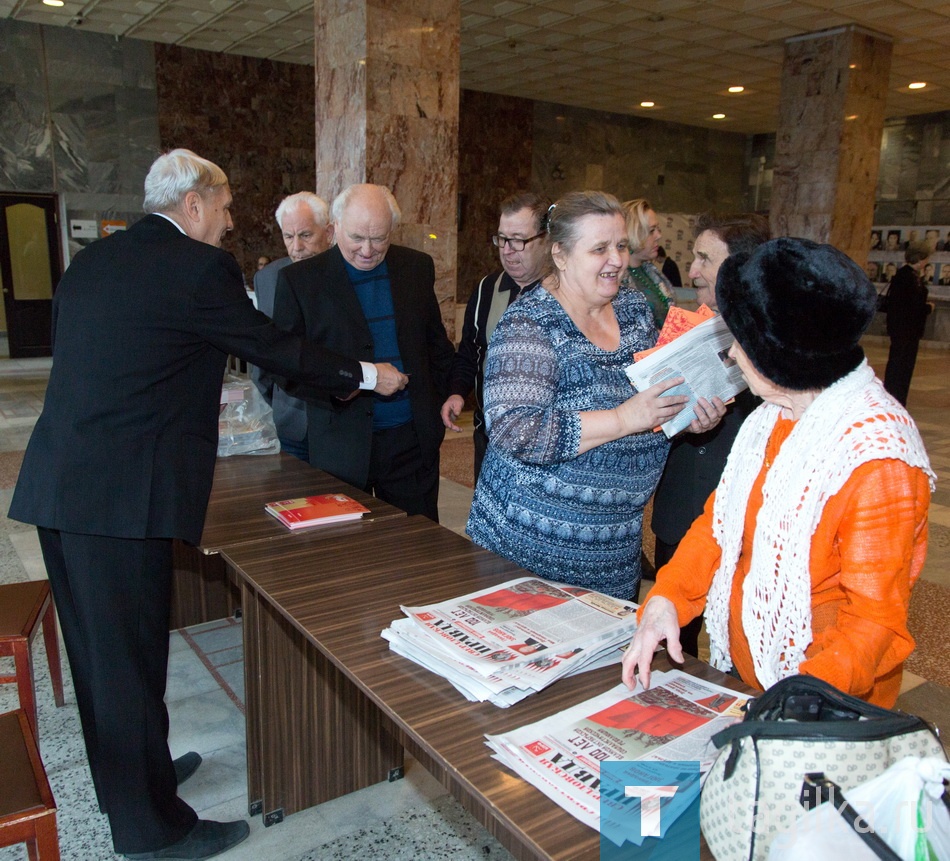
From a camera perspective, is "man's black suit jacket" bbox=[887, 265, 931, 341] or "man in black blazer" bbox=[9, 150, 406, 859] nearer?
"man in black blazer" bbox=[9, 150, 406, 859]

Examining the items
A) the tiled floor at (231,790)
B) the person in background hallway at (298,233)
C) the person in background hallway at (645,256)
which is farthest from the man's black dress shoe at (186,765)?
the person in background hallway at (645,256)

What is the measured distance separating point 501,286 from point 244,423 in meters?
1.18

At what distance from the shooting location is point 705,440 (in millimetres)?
2387

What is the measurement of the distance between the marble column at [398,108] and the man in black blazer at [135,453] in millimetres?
3254

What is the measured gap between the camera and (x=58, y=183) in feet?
36.4

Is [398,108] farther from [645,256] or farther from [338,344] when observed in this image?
[338,344]

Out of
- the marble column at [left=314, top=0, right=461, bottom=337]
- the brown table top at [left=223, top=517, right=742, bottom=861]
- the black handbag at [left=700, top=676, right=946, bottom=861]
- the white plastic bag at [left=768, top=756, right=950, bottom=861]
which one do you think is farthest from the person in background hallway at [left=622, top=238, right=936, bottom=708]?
the marble column at [left=314, top=0, right=461, bottom=337]

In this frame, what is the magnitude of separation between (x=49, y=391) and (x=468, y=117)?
1292cm

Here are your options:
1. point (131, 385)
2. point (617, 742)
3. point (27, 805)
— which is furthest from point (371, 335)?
point (617, 742)

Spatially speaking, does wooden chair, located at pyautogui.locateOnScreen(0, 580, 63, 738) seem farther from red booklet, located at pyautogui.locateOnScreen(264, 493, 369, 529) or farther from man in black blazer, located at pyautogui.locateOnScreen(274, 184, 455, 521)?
man in black blazer, located at pyautogui.locateOnScreen(274, 184, 455, 521)

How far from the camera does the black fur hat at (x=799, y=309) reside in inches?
48.7

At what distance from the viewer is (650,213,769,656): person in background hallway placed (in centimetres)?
229

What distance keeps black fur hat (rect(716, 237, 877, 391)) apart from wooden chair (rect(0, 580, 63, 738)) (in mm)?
1939

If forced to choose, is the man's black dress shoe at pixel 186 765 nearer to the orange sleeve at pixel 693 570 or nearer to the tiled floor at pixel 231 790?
the tiled floor at pixel 231 790
